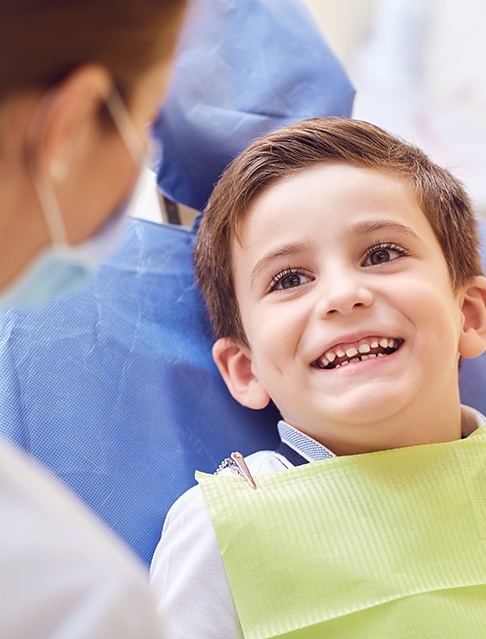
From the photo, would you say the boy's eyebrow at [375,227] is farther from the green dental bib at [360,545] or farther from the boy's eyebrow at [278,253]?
the green dental bib at [360,545]

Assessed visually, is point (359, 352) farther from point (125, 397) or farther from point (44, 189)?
point (44, 189)

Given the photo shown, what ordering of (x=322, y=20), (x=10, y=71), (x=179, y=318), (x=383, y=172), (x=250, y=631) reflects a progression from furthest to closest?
(x=322, y=20), (x=179, y=318), (x=383, y=172), (x=250, y=631), (x=10, y=71)

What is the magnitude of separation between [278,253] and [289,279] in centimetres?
4

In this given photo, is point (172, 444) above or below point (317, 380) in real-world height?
below

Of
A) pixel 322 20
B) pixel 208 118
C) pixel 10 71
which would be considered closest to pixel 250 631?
pixel 10 71

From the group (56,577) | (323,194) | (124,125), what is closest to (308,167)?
(323,194)

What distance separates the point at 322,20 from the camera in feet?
9.63

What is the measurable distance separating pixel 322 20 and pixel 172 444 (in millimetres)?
1999

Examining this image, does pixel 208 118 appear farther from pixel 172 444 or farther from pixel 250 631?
pixel 250 631

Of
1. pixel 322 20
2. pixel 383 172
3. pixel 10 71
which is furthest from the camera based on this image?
pixel 322 20

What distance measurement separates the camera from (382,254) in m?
1.21

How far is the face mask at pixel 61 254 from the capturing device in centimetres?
65

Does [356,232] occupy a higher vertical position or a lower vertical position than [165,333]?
higher

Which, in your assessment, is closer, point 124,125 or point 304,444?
point 124,125
